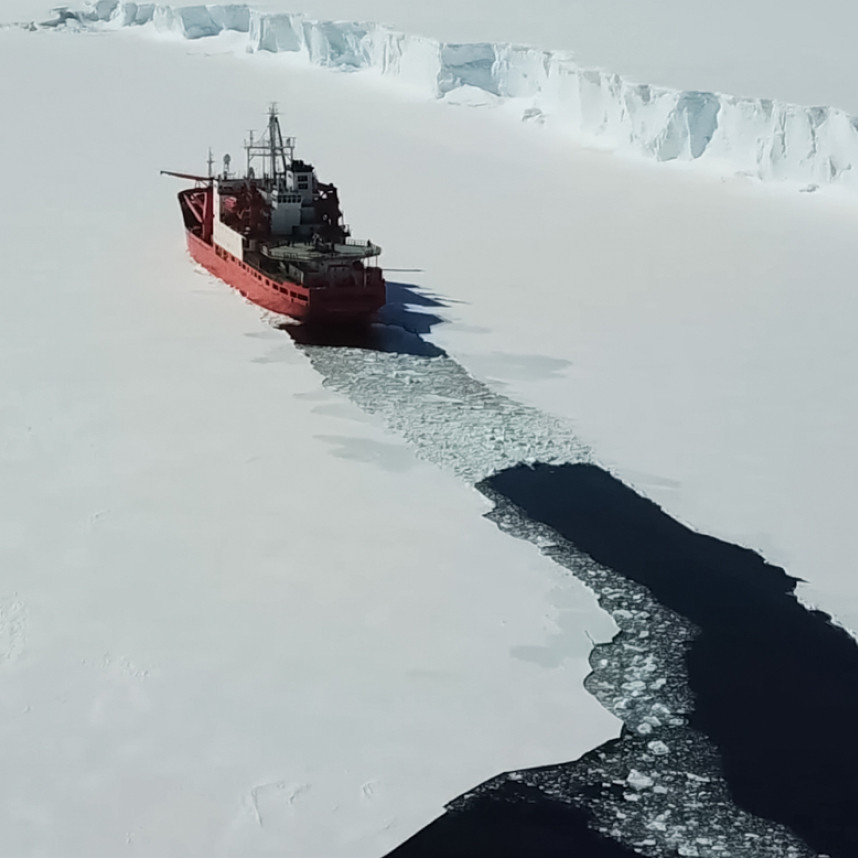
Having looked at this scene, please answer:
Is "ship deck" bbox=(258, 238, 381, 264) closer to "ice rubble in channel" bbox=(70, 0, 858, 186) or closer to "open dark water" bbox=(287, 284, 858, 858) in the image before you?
"open dark water" bbox=(287, 284, 858, 858)

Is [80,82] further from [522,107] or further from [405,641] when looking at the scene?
[405,641]

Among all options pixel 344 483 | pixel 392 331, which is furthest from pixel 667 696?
pixel 392 331

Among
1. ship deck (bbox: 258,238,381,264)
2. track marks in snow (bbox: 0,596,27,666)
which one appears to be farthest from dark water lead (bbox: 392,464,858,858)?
ship deck (bbox: 258,238,381,264)

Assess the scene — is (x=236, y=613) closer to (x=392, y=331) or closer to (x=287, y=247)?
(x=392, y=331)

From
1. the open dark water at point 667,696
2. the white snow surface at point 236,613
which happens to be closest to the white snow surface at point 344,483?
the white snow surface at point 236,613

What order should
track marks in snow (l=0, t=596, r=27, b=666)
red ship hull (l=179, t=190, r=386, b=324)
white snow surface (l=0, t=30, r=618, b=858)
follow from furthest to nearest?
red ship hull (l=179, t=190, r=386, b=324), track marks in snow (l=0, t=596, r=27, b=666), white snow surface (l=0, t=30, r=618, b=858)

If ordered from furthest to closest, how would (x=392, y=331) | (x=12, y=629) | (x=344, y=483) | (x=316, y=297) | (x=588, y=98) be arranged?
(x=588, y=98), (x=392, y=331), (x=316, y=297), (x=344, y=483), (x=12, y=629)
